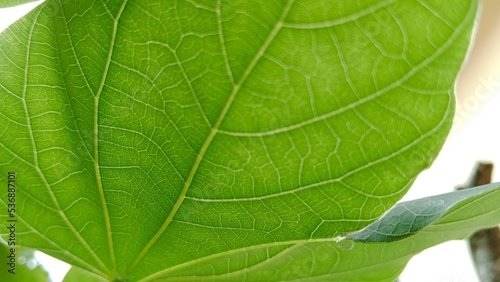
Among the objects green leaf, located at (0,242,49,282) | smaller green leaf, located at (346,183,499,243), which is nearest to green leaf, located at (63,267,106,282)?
green leaf, located at (0,242,49,282)

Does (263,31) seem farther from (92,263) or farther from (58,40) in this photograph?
(92,263)

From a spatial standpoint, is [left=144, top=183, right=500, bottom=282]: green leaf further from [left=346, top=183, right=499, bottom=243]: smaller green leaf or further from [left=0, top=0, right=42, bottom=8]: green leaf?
[left=0, top=0, right=42, bottom=8]: green leaf

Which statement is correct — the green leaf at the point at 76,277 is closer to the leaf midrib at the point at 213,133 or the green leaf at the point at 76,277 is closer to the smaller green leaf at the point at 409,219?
the leaf midrib at the point at 213,133

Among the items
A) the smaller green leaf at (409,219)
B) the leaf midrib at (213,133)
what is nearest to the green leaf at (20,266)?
the leaf midrib at (213,133)

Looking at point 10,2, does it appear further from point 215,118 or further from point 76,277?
point 76,277

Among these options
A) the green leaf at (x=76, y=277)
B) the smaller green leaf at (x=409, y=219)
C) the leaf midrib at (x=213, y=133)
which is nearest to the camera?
the leaf midrib at (x=213, y=133)

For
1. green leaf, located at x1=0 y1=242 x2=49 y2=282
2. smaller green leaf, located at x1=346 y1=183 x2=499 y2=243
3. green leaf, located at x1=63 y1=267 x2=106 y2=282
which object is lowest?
green leaf, located at x1=63 y1=267 x2=106 y2=282

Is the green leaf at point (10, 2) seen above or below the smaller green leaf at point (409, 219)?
above
